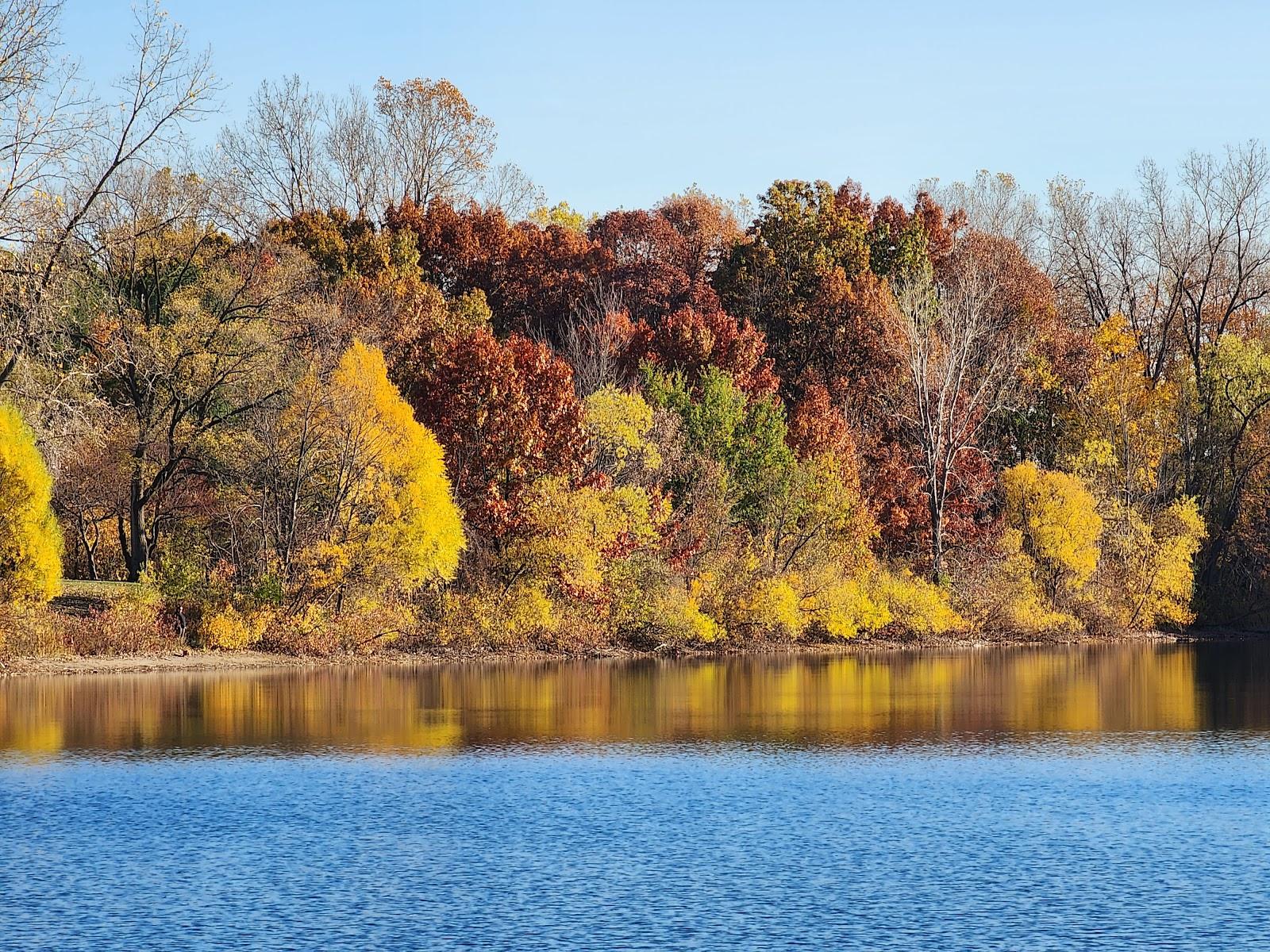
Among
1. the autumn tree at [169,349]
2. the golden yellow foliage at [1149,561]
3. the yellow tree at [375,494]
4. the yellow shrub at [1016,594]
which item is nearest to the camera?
the yellow tree at [375,494]

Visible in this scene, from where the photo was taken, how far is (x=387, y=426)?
57.0 metres

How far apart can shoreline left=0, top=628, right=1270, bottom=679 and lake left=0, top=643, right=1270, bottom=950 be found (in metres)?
2.15

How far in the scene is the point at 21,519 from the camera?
159 ft

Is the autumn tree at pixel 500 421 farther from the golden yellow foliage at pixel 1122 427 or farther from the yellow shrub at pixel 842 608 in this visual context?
the golden yellow foliage at pixel 1122 427

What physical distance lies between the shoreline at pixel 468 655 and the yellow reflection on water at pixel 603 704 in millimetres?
1380

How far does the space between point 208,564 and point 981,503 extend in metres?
41.8

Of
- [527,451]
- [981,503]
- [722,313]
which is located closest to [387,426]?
[527,451]

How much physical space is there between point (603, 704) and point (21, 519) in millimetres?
19757

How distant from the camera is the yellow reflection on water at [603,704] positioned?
36719mm

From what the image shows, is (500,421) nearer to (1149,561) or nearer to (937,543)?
(937,543)

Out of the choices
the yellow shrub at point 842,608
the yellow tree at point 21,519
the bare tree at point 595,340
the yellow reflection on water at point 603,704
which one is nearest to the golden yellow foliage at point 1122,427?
the yellow shrub at point 842,608

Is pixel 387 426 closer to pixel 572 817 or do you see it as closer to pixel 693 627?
pixel 693 627

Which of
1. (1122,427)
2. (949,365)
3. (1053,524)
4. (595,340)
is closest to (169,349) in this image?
(595,340)

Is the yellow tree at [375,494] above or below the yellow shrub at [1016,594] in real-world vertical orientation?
above
